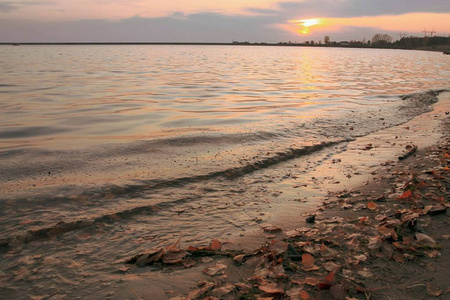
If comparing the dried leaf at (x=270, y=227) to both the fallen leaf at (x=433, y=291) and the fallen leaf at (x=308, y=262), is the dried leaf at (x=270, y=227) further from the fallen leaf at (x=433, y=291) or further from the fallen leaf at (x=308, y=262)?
the fallen leaf at (x=433, y=291)

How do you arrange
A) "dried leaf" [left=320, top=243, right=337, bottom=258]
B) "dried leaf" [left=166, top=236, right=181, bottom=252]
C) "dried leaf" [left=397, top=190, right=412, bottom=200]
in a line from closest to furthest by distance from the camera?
"dried leaf" [left=320, top=243, right=337, bottom=258] → "dried leaf" [left=166, top=236, right=181, bottom=252] → "dried leaf" [left=397, top=190, right=412, bottom=200]

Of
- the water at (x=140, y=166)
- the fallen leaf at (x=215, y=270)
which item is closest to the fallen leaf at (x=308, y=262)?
the fallen leaf at (x=215, y=270)

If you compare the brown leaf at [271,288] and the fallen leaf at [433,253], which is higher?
the fallen leaf at [433,253]

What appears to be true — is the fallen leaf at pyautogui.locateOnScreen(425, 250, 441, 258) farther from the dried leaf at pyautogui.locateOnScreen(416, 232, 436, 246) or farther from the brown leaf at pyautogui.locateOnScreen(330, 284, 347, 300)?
the brown leaf at pyautogui.locateOnScreen(330, 284, 347, 300)

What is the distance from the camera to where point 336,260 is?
299cm

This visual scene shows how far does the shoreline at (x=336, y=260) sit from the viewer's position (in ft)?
8.47

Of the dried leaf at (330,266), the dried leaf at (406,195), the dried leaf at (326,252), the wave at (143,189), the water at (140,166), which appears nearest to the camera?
the dried leaf at (330,266)

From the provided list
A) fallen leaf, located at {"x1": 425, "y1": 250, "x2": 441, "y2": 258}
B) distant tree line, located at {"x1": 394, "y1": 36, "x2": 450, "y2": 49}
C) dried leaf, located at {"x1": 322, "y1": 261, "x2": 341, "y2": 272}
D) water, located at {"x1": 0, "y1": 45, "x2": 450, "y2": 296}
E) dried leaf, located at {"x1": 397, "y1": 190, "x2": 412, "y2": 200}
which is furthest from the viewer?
distant tree line, located at {"x1": 394, "y1": 36, "x2": 450, "y2": 49}

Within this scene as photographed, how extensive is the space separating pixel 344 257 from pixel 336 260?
97 mm

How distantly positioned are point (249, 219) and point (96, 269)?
5.87ft

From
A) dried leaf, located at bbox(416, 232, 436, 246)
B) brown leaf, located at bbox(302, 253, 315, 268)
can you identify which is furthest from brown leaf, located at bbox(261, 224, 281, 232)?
dried leaf, located at bbox(416, 232, 436, 246)

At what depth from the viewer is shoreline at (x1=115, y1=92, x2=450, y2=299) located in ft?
8.47

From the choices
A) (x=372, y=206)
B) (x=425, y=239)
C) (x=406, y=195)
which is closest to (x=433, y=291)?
(x=425, y=239)

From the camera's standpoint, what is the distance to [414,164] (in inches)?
242
